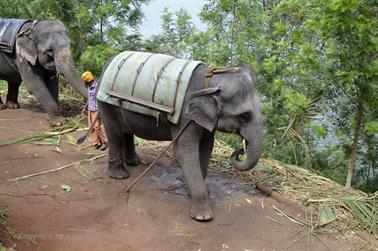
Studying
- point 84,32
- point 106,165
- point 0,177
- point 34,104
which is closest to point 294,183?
point 106,165

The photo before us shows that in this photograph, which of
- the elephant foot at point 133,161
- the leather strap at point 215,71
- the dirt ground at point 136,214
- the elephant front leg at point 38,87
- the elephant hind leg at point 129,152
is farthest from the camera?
the elephant front leg at point 38,87

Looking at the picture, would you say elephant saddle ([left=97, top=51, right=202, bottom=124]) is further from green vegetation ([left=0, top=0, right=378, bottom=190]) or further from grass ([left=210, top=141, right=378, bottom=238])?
green vegetation ([left=0, top=0, right=378, bottom=190])

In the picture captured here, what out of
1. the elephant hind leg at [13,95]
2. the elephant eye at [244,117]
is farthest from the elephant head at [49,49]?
the elephant eye at [244,117]

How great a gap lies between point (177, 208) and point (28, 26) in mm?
4774

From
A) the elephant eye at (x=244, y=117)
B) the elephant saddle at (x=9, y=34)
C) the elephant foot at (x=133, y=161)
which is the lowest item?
the elephant foot at (x=133, y=161)

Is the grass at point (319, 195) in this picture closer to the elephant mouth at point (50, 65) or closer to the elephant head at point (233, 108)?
the elephant head at point (233, 108)

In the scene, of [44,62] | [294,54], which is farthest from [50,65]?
[294,54]

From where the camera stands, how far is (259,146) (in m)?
4.96

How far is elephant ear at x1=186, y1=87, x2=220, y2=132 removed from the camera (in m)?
4.95

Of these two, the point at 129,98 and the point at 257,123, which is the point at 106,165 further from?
the point at 257,123

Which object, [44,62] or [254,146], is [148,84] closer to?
[254,146]

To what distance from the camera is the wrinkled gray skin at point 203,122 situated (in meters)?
4.96

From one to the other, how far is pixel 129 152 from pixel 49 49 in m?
2.86

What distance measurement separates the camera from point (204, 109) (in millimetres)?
4945
